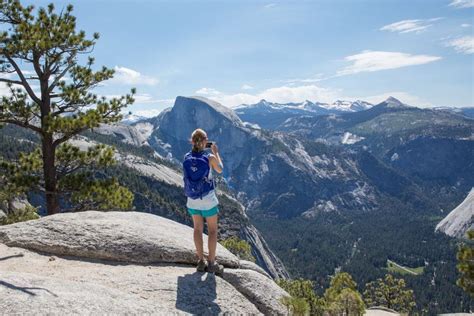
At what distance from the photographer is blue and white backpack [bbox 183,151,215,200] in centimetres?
1083

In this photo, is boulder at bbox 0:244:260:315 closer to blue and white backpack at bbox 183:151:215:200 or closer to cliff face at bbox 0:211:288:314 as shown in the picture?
cliff face at bbox 0:211:288:314

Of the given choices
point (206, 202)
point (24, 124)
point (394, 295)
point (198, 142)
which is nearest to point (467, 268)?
point (206, 202)

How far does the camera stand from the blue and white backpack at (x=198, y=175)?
10.8 meters

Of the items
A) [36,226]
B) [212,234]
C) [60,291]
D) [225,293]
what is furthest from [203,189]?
[36,226]

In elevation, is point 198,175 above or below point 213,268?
above

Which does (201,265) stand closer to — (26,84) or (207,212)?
(207,212)

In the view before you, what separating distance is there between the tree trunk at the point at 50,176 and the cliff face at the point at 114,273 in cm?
718

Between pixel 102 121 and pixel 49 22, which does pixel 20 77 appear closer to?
pixel 49 22

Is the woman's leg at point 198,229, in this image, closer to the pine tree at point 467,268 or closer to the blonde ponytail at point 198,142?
the blonde ponytail at point 198,142

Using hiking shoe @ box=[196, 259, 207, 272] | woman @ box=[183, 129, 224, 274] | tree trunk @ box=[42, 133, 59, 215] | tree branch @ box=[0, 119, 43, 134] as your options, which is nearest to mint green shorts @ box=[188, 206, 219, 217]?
woman @ box=[183, 129, 224, 274]

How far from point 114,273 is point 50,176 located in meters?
12.3

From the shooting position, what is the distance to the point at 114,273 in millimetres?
11055

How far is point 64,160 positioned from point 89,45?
6.17 meters

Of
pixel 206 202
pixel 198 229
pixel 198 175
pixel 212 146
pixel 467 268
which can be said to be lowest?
pixel 467 268
